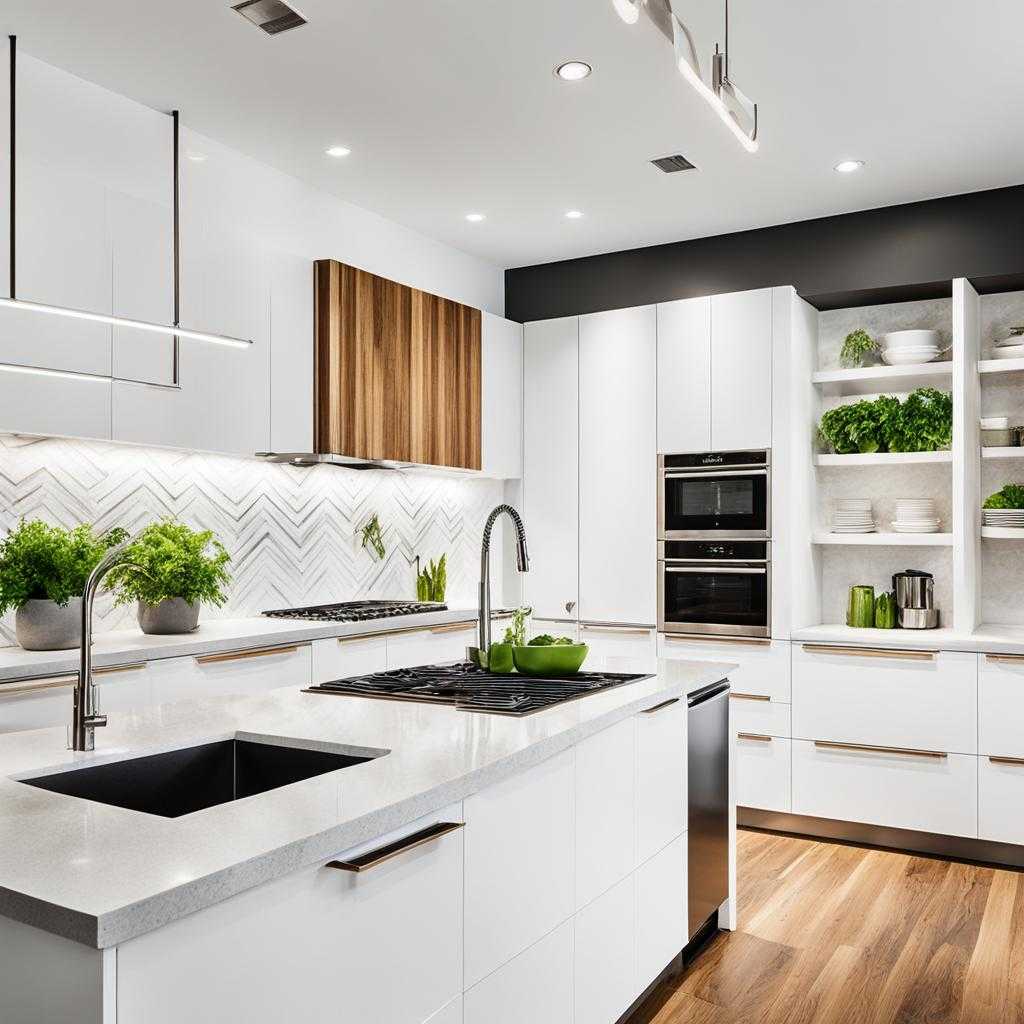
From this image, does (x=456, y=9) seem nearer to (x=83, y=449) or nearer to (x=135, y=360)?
(x=135, y=360)

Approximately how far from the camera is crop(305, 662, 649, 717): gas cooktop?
212cm

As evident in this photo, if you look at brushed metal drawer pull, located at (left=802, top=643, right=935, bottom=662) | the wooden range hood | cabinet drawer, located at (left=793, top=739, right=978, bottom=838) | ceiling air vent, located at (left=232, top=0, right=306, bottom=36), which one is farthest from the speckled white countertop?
cabinet drawer, located at (left=793, top=739, right=978, bottom=838)

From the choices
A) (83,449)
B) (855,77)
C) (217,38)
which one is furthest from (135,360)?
(855,77)

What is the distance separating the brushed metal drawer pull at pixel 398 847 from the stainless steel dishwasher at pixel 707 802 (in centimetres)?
132

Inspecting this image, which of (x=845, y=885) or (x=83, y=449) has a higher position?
(x=83, y=449)

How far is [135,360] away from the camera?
3.35 meters

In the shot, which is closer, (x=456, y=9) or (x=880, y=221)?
(x=456, y=9)

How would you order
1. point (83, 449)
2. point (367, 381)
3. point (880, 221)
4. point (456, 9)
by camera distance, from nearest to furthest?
point (456, 9) < point (83, 449) < point (367, 381) < point (880, 221)

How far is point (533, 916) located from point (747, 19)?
258 centimetres

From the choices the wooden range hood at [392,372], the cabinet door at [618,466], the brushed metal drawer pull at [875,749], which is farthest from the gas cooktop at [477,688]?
the cabinet door at [618,466]

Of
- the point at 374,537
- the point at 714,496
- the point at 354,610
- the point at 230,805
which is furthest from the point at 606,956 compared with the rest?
the point at 374,537

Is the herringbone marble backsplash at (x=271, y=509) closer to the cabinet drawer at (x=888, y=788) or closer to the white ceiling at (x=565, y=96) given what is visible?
the white ceiling at (x=565, y=96)

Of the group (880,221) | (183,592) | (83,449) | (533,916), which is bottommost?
(533,916)

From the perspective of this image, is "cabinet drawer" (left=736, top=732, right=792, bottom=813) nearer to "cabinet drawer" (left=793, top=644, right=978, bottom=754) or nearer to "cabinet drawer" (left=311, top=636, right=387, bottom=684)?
"cabinet drawer" (left=793, top=644, right=978, bottom=754)
